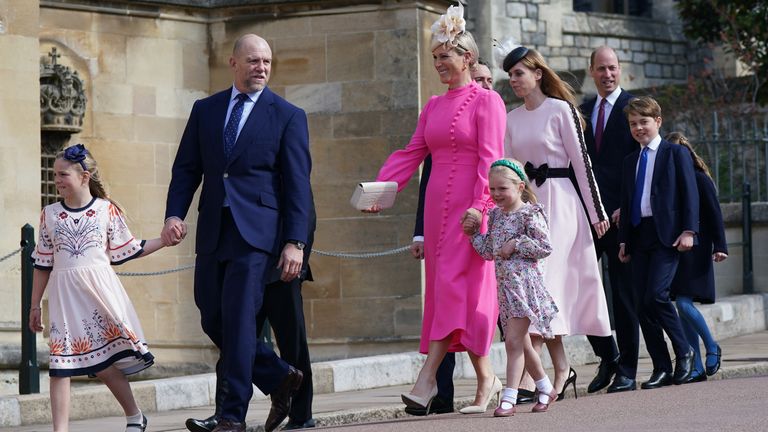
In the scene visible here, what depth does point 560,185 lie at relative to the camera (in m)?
10.1

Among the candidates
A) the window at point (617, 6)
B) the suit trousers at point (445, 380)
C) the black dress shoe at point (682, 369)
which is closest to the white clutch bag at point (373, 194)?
the suit trousers at point (445, 380)

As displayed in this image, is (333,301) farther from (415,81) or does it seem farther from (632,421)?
(632,421)

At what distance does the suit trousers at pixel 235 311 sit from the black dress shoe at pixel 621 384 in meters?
2.46

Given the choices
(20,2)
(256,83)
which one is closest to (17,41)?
(20,2)

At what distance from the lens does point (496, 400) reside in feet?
34.6

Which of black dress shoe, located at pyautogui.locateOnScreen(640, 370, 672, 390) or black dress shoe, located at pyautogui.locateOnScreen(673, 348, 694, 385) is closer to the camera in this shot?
black dress shoe, located at pyautogui.locateOnScreen(640, 370, 672, 390)

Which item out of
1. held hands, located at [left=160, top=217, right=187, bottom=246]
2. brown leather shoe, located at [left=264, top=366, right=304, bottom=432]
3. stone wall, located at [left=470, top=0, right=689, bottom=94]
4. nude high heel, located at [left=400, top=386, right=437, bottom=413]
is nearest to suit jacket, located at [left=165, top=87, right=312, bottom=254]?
held hands, located at [left=160, top=217, right=187, bottom=246]

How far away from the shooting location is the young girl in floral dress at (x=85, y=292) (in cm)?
869

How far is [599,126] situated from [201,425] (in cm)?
361

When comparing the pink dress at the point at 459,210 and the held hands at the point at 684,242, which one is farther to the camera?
the held hands at the point at 684,242

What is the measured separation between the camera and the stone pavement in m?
9.76

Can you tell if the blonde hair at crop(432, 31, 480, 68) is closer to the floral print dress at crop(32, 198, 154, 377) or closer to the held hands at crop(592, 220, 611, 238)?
the held hands at crop(592, 220, 611, 238)

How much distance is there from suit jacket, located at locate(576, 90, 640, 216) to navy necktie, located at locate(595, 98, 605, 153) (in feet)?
0.07

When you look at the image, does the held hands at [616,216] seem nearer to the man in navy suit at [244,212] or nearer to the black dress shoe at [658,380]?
the black dress shoe at [658,380]
